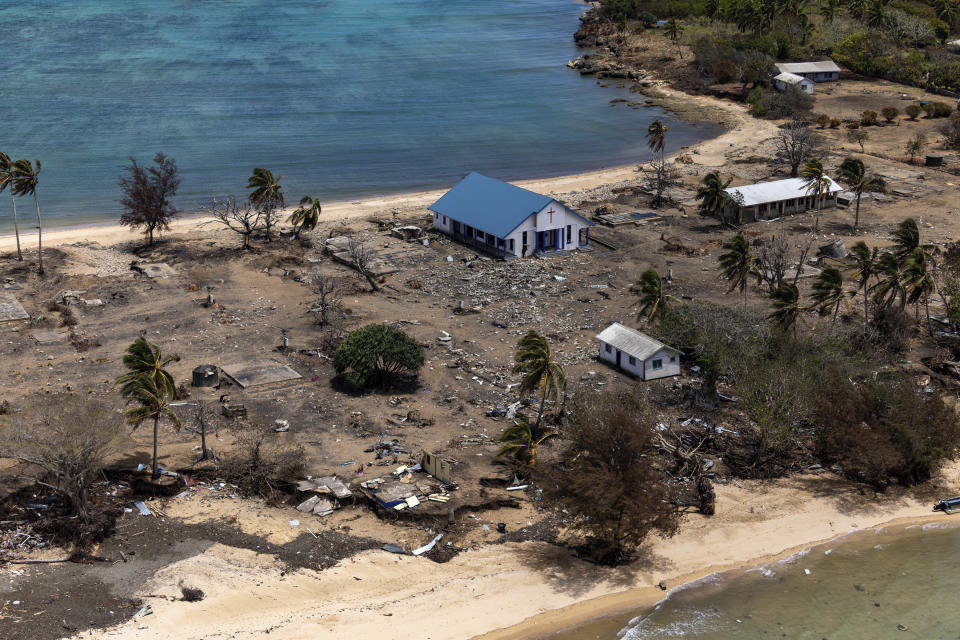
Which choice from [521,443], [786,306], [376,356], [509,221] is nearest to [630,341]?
[786,306]

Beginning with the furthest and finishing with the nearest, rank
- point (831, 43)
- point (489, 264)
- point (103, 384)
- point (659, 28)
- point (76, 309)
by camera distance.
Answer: point (659, 28), point (831, 43), point (489, 264), point (76, 309), point (103, 384)

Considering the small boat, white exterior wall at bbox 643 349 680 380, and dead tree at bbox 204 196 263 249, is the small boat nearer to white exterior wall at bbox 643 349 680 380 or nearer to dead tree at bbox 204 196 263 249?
white exterior wall at bbox 643 349 680 380

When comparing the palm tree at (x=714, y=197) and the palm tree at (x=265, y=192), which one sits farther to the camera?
the palm tree at (x=714, y=197)

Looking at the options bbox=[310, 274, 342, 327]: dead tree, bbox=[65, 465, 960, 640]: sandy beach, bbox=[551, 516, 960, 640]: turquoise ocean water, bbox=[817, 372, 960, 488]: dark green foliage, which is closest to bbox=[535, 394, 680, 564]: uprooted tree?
bbox=[65, 465, 960, 640]: sandy beach

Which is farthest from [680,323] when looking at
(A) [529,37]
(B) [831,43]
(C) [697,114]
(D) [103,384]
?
(A) [529,37]

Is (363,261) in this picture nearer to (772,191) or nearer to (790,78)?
(772,191)

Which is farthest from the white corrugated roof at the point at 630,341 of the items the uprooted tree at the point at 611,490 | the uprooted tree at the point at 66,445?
the uprooted tree at the point at 66,445

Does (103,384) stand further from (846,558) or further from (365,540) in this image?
(846,558)

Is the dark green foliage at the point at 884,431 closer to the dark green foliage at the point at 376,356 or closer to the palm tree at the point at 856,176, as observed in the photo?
the dark green foliage at the point at 376,356
